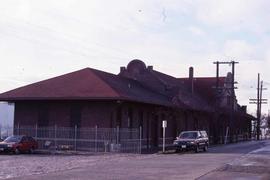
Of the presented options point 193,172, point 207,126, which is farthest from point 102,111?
point 207,126

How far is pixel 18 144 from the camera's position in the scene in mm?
38344

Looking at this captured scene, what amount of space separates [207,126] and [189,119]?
9.47m

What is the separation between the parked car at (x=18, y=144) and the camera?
37.9 meters

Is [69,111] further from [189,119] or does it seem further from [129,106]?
[189,119]

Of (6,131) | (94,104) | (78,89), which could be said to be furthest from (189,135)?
(6,131)

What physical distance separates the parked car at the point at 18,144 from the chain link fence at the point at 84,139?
7.86ft

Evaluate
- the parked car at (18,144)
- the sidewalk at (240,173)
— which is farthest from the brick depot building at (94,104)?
the sidewalk at (240,173)

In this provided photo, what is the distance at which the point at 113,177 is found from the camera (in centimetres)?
2162

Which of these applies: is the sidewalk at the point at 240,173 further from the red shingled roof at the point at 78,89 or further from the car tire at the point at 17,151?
the car tire at the point at 17,151

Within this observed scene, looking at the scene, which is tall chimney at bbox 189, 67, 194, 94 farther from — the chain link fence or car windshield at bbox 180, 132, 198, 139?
the chain link fence

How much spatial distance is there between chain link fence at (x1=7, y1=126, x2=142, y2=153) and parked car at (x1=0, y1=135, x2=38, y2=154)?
240 centimetres

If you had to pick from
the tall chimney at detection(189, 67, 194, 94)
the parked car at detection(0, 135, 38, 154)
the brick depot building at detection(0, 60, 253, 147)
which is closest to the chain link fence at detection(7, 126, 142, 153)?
the brick depot building at detection(0, 60, 253, 147)

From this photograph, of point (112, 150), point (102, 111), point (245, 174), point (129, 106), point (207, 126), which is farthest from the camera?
point (207, 126)

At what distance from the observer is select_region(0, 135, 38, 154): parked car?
1491 inches
